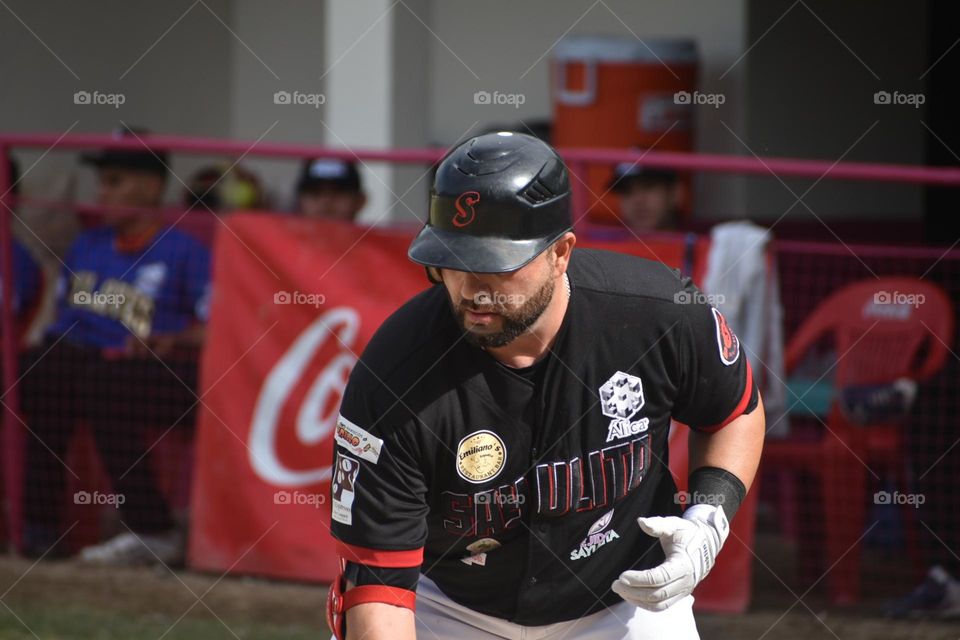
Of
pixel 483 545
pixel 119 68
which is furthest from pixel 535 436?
pixel 119 68

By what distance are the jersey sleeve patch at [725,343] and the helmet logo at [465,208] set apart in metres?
0.75

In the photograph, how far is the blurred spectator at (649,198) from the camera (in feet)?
21.3

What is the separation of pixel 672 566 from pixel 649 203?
3657 millimetres

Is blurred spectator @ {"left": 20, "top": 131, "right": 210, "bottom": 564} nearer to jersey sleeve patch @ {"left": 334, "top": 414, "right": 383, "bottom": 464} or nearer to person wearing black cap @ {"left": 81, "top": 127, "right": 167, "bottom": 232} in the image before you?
person wearing black cap @ {"left": 81, "top": 127, "right": 167, "bottom": 232}

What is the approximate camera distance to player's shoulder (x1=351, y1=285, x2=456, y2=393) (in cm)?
315

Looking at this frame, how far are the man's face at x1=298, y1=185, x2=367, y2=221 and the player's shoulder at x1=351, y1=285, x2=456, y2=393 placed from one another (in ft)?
11.2

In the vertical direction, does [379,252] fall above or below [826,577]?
above

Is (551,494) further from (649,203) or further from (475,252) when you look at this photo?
(649,203)

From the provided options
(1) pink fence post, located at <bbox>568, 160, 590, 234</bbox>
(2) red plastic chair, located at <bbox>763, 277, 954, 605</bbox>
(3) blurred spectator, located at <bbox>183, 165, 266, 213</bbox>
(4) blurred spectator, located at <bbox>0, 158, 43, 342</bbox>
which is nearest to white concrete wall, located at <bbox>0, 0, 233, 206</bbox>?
(3) blurred spectator, located at <bbox>183, 165, 266, 213</bbox>

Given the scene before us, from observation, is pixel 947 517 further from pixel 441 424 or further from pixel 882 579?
pixel 441 424

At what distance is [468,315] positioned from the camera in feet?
9.96

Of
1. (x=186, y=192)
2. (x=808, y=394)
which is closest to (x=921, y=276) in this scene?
(x=808, y=394)

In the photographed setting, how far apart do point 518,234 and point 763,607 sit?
10.7 feet

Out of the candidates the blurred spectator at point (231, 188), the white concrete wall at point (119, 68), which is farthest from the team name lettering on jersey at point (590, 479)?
the white concrete wall at point (119, 68)
